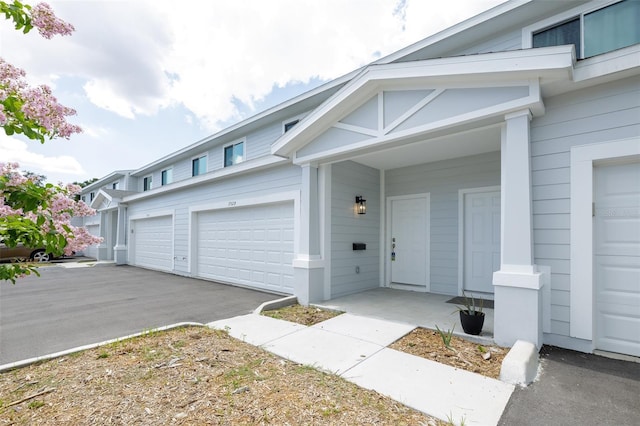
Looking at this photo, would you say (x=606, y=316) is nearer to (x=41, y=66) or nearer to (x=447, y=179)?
(x=447, y=179)

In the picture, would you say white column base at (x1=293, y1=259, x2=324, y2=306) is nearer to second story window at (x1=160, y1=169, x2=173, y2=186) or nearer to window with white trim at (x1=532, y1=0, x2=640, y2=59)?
window with white trim at (x1=532, y1=0, x2=640, y2=59)

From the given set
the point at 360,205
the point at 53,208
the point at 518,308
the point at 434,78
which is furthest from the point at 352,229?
the point at 53,208

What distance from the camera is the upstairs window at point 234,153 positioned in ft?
34.4

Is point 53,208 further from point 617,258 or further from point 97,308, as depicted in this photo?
point 617,258

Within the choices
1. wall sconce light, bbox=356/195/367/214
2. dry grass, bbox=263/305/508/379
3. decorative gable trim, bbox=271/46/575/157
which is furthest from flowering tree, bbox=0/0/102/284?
wall sconce light, bbox=356/195/367/214

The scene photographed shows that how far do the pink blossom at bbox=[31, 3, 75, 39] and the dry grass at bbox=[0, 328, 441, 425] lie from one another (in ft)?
9.17

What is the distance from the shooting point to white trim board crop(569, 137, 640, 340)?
330 centimetres

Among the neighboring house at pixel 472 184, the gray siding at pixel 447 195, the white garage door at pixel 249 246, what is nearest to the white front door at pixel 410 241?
the neighboring house at pixel 472 184

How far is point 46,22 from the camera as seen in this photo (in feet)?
6.40

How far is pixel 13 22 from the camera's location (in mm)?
1880

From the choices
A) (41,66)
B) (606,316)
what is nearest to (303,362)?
(606,316)

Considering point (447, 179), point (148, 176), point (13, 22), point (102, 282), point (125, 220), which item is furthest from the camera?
point (148, 176)

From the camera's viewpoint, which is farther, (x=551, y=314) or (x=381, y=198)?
(x=381, y=198)

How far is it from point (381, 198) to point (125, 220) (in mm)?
12618
